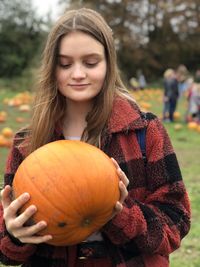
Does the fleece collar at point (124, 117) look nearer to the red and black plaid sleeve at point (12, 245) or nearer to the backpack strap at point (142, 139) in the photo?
the backpack strap at point (142, 139)

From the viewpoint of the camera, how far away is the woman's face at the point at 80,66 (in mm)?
2186

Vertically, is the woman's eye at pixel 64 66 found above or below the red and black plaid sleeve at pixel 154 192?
above

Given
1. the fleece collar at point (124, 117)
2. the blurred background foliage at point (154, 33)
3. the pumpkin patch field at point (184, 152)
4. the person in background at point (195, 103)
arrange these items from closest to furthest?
the fleece collar at point (124, 117) < the pumpkin patch field at point (184, 152) < the person in background at point (195, 103) < the blurred background foliage at point (154, 33)

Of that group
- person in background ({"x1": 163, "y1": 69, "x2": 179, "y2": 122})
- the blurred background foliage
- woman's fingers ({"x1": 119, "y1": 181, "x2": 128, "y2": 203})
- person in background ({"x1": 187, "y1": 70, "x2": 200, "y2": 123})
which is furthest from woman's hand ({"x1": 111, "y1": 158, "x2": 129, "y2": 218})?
the blurred background foliage

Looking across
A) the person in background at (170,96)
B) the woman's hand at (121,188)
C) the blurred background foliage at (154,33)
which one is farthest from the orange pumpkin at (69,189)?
the blurred background foliage at (154,33)

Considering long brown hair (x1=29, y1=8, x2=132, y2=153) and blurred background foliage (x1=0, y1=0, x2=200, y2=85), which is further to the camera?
blurred background foliage (x1=0, y1=0, x2=200, y2=85)

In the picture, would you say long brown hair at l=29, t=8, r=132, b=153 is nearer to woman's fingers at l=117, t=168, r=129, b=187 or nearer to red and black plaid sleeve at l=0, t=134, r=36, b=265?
red and black plaid sleeve at l=0, t=134, r=36, b=265

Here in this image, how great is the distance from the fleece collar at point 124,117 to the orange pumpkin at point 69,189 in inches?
9.0

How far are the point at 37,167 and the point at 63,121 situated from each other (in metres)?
0.45

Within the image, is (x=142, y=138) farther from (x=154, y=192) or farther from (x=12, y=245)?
(x=12, y=245)

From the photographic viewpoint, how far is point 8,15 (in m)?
34.8

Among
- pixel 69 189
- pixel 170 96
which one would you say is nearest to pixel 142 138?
pixel 69 189

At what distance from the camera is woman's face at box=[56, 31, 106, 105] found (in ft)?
7.17

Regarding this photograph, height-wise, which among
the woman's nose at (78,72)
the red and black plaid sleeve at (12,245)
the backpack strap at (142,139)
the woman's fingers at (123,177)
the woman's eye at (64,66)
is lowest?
the red and black plaid sleeve at (12,245)
